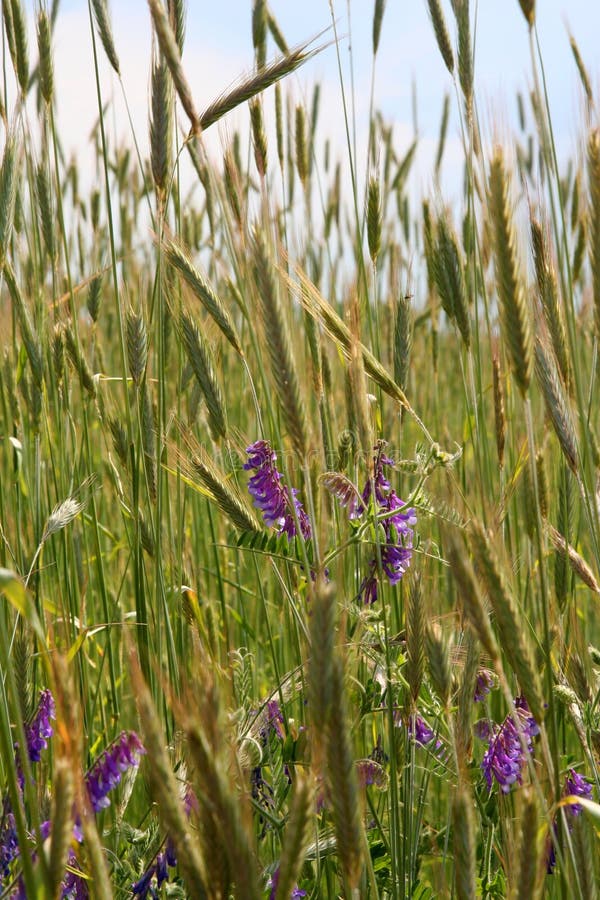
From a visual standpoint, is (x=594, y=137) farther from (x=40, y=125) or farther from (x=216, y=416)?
(x=40, y=125)

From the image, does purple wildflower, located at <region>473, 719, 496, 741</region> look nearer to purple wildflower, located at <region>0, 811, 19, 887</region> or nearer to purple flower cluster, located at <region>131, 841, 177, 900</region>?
purple flower cluster, located at <region>131, 841, 177, 900</region>

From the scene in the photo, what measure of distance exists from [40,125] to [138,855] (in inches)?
51.4

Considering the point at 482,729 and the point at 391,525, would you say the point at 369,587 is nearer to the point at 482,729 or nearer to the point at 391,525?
the point at 391,525

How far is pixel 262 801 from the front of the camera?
1.36m

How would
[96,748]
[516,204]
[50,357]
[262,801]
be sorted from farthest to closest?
[50,357] → [96,748] → [262,801] → [516,204]

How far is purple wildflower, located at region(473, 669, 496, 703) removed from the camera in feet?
4.16

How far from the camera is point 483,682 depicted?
131 cm

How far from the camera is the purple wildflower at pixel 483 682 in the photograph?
4.16ft

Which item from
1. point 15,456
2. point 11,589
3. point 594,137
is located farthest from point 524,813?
point 15,456

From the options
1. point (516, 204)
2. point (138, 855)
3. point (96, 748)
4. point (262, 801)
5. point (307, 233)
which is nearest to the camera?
point (516, 204)

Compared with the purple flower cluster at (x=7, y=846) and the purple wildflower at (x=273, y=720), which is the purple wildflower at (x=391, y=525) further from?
the purple flower cluster at (x=7, y=846)

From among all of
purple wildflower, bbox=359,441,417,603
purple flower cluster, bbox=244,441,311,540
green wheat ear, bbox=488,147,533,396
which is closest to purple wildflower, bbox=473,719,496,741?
purple wildflower, bbox=359,441,417,603

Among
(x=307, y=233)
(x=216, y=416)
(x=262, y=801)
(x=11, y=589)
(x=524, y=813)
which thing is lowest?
(x=262, y=801)

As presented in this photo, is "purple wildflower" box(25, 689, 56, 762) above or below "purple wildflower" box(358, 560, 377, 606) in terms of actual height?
below
